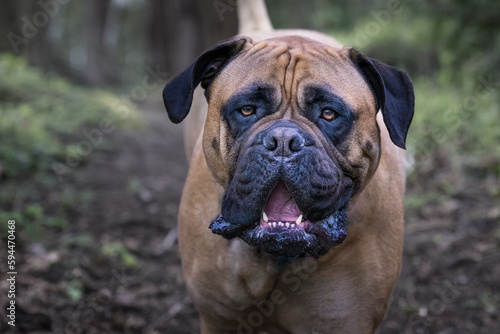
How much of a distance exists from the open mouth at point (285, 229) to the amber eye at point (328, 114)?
14.0 inches

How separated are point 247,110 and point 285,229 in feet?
1.85

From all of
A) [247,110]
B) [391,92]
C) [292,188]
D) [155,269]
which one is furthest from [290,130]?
[155,269]

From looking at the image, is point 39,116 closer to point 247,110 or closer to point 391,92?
point 247,110

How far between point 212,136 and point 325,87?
22.2 inches

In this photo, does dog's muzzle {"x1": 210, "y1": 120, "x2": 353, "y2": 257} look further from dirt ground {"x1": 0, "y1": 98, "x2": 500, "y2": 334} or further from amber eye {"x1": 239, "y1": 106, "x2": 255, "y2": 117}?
dirt ground {"x1": 0, "y1": 98, "x2": 500, "y2": 334}

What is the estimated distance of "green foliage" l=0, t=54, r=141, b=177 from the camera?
20.5 feet

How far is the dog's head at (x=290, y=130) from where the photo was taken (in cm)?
249

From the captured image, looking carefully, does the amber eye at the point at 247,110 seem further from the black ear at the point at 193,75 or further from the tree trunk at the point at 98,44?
the tree trunk at the point at 98,44

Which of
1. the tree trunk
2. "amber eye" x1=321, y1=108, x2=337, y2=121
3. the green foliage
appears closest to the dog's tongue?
"amber eye" x1=321, y1=108, x2=337, y2=121

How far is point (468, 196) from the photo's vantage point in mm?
5996

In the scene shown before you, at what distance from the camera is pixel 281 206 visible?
2.66 m

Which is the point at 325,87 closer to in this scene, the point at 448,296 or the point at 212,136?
the point at 212,136

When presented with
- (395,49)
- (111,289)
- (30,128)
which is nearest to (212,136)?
(111,289)

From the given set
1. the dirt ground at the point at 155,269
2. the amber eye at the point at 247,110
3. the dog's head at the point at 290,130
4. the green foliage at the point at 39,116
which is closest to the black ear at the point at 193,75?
the dog's head at the point at 290,130
